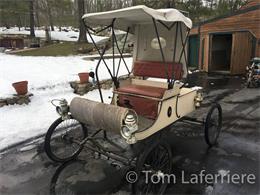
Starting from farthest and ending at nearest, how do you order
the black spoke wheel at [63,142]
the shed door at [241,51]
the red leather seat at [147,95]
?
the shed door at [241,51], the red leather seat at [147,95], the black spoke wheel at [63,142]

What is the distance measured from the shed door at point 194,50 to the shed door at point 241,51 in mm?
2621

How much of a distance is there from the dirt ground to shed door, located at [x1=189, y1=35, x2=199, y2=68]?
30.2ft

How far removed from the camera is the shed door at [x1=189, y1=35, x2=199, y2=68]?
14.2m

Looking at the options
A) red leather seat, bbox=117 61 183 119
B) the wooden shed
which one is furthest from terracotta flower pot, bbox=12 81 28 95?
the wooden shed

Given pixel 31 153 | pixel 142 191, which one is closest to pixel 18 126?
pixel 31 153

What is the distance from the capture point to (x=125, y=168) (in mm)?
3756

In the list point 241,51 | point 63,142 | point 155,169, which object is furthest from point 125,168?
point 241,51

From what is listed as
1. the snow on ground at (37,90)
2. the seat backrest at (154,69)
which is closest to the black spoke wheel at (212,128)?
the seat backrest at (154,69)

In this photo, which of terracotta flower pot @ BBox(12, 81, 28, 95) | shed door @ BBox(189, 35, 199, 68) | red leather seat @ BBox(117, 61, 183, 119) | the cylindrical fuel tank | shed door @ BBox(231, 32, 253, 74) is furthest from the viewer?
shed door @ BBox(189, 35, 199, 68)

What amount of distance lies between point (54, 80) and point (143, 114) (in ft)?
16.9

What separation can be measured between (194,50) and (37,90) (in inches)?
400

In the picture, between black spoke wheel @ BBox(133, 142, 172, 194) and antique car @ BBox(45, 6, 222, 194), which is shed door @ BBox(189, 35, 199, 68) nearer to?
antique car @ BBox(45, 6, 222, 194)

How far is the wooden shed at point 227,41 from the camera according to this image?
11328 millimetres

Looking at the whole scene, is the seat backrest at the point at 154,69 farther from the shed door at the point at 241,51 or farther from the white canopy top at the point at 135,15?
the shed door at the point at 241,51
